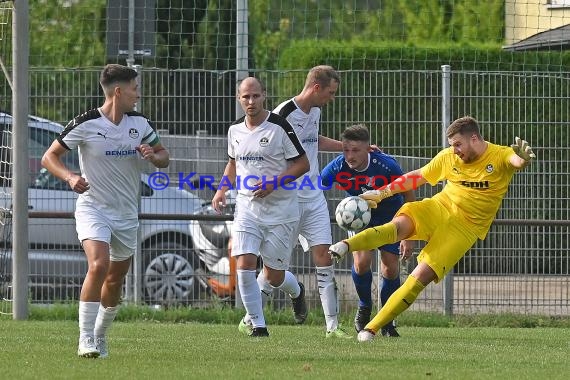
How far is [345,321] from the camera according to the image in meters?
13.9

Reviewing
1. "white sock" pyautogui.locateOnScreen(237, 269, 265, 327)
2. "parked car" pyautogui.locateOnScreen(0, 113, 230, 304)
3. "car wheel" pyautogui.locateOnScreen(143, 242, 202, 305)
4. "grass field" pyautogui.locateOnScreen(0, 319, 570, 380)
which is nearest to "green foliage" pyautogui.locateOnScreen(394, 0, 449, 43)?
"parked car" pyautogui.locateOnScreen(0, 113, 230, 304)

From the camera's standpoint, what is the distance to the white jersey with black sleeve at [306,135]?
37.0 ft

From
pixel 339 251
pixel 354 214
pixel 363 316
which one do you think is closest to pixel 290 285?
pixel 363 316

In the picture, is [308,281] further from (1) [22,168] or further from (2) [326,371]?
(2) [326,371]

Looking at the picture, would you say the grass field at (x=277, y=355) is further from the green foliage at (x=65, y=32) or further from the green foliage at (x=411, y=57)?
the green foliage at (x=65, y=32)

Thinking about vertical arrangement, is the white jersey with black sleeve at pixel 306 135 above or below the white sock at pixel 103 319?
above

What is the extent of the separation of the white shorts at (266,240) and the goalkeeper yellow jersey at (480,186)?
1.40 meters

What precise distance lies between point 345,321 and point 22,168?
381cm

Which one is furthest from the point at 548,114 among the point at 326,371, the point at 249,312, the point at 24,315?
the point at 326,371

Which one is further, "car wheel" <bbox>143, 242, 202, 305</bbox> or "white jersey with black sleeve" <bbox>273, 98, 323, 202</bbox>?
"car wheel" <bbox>143, 242, 202, 305</bbox>

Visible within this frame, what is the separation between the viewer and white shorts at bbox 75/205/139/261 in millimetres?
8945

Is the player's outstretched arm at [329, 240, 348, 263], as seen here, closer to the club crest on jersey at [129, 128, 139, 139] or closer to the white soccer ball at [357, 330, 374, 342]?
the white soccer ball at [357, 330, 374, 342]

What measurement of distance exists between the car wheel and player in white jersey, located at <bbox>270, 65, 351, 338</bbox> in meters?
3.17

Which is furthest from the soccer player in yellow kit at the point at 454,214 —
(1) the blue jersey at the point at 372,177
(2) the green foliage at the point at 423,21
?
(2) the green foliage at the point at 423,21
